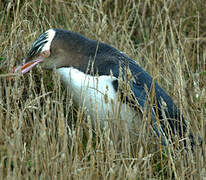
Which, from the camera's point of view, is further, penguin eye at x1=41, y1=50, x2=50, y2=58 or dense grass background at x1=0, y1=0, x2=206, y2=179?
penguin eye at x1=41, y1=50, x2=50, y2=58

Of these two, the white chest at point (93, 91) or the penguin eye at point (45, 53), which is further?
the penguin eye at point (45, 53)

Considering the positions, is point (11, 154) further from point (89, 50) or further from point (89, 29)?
point (89, 29)

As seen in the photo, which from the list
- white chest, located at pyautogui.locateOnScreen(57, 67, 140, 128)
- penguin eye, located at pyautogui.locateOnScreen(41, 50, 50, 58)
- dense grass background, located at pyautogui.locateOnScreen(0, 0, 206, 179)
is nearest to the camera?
dense grass background, located at pyautogui.locateOnScreen(0, 0, 206, 179)

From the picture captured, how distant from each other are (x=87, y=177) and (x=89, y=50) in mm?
1398

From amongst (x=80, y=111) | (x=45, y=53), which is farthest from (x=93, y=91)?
(x=45, y=53)

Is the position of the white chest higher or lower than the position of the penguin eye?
lower

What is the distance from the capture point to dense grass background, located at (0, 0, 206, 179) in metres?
2.81

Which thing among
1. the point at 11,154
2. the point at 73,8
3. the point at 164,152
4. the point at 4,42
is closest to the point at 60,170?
the point at 11,154

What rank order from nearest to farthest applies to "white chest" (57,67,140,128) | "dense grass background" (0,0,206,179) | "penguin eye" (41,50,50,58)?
1. "dense grass background" (0,0,206,179)
2. "white chest" (57,67,140,128)
3. "penguin eye" (41,50,50,58)

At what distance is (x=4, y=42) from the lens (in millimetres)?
4195

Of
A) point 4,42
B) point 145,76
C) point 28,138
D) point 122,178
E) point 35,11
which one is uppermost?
point 35,11

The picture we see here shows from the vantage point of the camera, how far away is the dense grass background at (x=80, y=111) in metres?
2.81

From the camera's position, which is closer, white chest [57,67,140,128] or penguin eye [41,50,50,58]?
white chest [57,67,140,128]

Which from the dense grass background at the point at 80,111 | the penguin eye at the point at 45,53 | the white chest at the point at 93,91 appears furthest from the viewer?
the penguin eye at the point at 45,53
